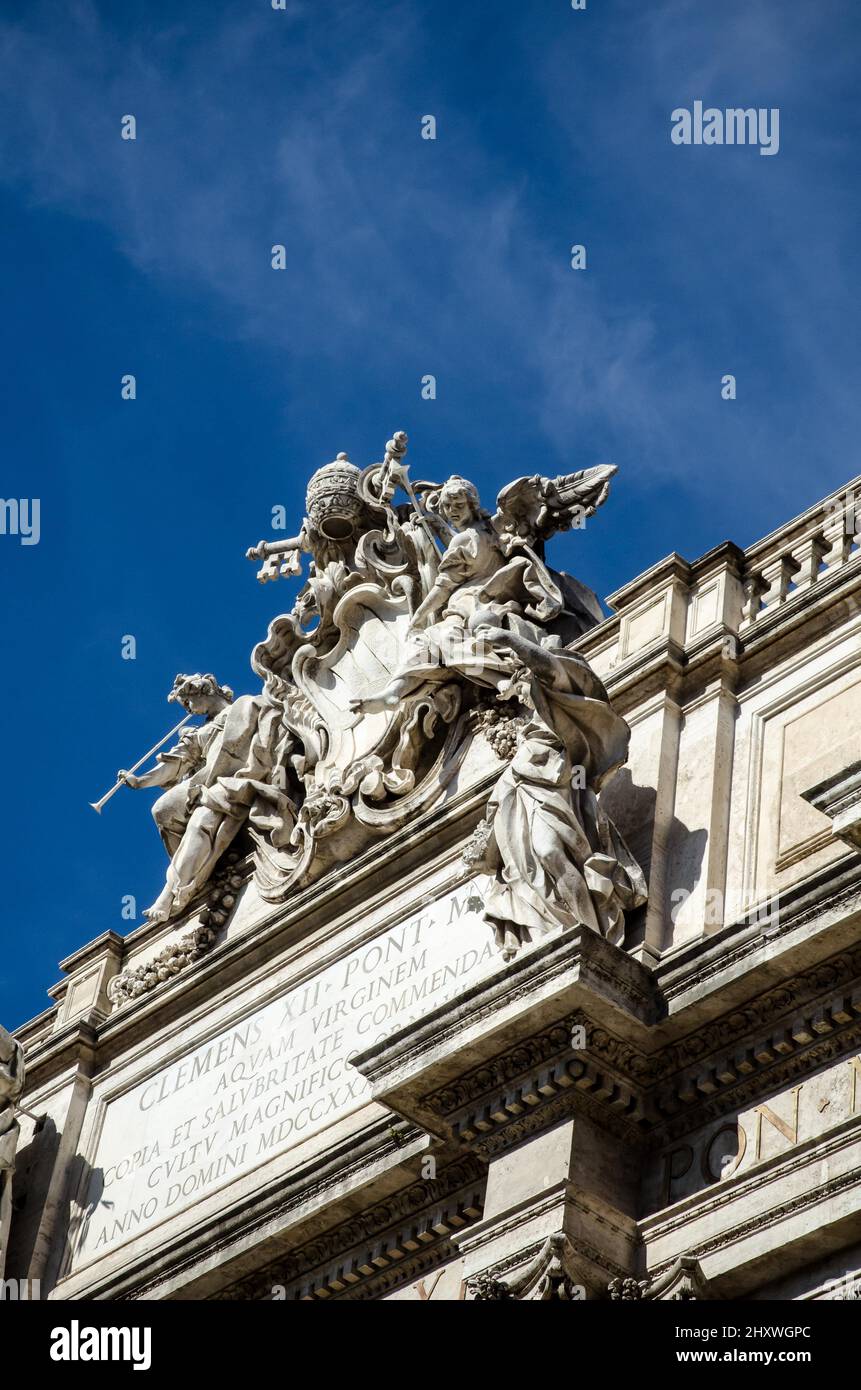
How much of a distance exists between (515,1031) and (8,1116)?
5.75 meters

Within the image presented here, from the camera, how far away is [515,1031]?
14.0m

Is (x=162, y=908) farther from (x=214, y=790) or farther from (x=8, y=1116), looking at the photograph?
(x=8, y=1116)

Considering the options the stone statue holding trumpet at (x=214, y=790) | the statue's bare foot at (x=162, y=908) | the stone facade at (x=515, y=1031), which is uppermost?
the stone statue holding trumpet at (x=214, y=790)

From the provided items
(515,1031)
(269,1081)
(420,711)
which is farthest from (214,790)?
(515,1031)

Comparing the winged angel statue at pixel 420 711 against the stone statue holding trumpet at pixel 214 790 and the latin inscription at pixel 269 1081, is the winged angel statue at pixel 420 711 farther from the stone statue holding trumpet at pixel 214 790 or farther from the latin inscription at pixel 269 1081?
the latin inscription at pixel 269 1081

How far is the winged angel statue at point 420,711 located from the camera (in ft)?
49.2

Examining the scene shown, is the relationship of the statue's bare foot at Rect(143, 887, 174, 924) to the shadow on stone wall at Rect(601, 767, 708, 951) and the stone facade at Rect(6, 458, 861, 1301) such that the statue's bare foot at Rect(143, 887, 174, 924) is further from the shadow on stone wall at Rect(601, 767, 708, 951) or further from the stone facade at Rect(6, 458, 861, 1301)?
the shadow on stone wall at Rect(601, 767, 708, 951)

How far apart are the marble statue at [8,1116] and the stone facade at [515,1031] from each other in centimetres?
27

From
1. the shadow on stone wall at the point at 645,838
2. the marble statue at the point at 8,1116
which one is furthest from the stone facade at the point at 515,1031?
the marble statue at the point at 8,1116

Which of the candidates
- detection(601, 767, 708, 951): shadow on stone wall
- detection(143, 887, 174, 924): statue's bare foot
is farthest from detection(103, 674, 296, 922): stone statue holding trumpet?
detection(601, 767, 708, 951): shadow on stone wall

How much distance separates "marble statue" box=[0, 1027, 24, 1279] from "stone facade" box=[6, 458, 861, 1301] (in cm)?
27

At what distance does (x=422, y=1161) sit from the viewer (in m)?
14.8

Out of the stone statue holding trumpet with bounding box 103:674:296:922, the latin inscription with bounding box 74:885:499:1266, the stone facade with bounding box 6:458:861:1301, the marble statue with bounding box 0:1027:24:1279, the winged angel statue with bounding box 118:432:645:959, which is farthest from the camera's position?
the stone statue holding trumpet with bounding box 103:674:296:922

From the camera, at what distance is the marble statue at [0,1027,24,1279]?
18.1 m
